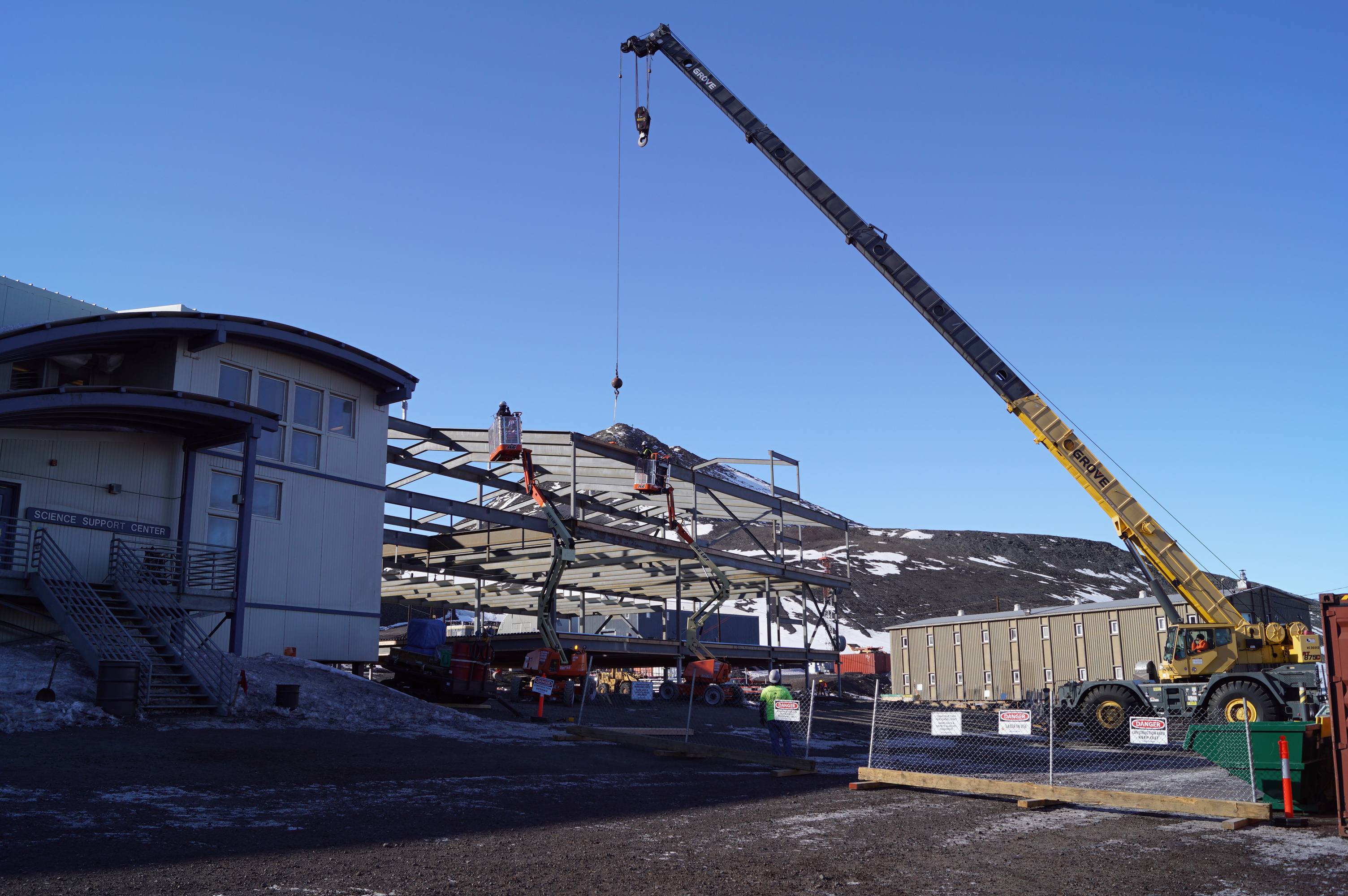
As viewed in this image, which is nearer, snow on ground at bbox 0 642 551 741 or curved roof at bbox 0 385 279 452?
snow on ground at bbox 0 642 551 741

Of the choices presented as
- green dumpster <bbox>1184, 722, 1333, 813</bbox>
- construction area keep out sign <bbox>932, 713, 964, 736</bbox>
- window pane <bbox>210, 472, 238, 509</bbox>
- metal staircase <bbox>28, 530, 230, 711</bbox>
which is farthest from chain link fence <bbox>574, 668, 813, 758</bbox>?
window pane <bbox>210, 472, 238, 509</bbox>

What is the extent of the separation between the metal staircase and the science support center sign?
0.47 meters

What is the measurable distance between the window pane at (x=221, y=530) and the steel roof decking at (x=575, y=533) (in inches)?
185

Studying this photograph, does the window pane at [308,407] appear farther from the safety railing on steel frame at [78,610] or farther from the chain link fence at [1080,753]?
the chain link fence at [1080,753]

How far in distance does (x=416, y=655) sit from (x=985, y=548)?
161 metres

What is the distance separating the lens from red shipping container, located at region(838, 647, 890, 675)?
78.6 metres

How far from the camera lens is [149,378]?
2402cm

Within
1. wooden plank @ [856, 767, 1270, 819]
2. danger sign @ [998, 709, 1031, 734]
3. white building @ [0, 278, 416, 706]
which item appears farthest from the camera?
white building @ [0, 278, 416, 706]

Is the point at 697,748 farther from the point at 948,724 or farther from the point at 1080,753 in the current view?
the point at 1080,753

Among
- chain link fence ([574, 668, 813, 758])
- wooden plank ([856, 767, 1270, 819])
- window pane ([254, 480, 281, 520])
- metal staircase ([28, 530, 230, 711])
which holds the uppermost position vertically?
window pane ([254, 480, 281, 520])

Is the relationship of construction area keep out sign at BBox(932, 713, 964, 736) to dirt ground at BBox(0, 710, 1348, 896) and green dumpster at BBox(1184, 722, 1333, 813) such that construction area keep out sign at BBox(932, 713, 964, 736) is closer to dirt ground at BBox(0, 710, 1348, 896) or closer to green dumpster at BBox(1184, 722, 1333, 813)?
dirt ground at BBox(0, 710, 1348, 896)

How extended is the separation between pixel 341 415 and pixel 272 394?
213 centimetres

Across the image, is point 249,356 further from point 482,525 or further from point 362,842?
point 362,842

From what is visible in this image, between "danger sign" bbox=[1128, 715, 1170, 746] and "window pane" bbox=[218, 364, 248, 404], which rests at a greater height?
"window pane" bbox=[218, 364, 248, 404]
